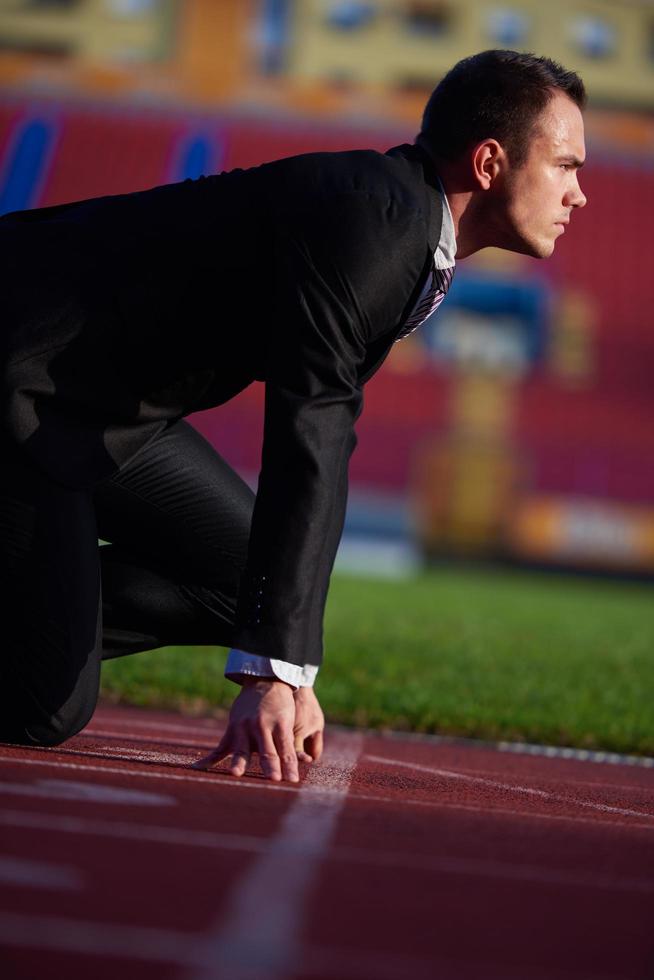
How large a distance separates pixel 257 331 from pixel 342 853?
109 cm

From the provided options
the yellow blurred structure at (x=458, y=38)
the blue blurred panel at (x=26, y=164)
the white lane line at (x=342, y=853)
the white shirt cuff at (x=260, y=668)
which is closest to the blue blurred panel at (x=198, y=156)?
the blue blurred panel at (x=26, y=164)

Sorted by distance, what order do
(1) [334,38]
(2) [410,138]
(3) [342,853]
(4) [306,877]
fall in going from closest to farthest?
(4) [306,877]
(3) [342,853]
(2) [410,138]
(1) [334,38]

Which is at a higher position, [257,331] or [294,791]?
[257,331]

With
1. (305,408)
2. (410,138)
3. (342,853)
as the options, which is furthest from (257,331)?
(410,138)

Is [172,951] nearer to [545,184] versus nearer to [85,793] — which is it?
[85,793]

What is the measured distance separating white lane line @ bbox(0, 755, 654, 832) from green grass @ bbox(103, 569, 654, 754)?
193cm

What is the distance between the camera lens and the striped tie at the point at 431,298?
2.69 metres

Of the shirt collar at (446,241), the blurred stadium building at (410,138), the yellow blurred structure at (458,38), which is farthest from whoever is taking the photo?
the yellow blurred structure at (458,38)

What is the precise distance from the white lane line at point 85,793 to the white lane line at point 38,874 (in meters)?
0.47

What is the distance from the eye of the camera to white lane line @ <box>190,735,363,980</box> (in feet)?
5.00

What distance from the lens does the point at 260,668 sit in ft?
8.21

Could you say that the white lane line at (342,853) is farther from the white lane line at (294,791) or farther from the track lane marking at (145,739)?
the track lane marking at (145,739)

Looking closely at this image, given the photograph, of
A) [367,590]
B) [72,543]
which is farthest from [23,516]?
[367,590]

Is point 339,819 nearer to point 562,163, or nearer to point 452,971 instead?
A: point 452,971
